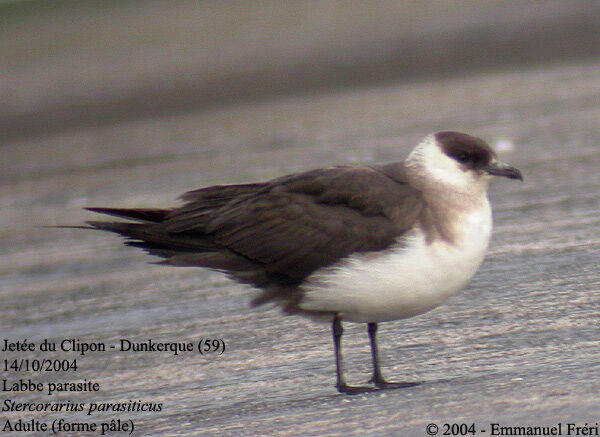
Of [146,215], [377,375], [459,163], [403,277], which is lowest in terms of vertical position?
[377,375]

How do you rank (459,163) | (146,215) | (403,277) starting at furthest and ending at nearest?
(146,215)
(459,163)
(403,277)

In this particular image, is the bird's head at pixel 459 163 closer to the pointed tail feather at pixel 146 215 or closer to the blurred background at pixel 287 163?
the blurred background at pixel 287 163

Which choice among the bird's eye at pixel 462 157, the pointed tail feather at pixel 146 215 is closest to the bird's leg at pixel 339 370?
the bird's eye at pixel 462 157

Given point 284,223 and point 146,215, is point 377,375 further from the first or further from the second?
point 146,215

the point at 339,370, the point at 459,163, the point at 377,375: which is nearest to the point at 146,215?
the point at 339,370

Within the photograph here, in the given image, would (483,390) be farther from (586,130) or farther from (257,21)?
(257,21)

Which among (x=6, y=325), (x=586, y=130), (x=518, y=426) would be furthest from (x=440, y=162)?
(x=586, y=130)
